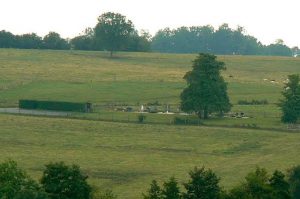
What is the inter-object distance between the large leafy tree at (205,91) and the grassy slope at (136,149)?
25.6ft

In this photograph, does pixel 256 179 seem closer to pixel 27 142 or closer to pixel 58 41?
pixel 27 142

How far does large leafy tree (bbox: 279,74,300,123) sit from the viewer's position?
8475cm

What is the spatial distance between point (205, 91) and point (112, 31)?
71.7 metres

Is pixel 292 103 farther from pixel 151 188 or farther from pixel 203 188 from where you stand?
pixel 151 188

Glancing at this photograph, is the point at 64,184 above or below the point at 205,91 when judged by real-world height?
below

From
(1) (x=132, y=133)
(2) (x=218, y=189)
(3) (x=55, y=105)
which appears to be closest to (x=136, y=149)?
(1) (x=132, y=133)

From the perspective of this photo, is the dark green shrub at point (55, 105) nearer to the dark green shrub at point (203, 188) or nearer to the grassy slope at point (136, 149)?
the grassy slope at point (136, 149)

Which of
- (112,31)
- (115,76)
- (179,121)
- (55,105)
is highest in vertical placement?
(112,31)

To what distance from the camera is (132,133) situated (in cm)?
7775

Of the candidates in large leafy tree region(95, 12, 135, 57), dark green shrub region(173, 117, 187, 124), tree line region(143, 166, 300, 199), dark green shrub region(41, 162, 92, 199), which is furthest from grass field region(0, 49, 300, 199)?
large leafy tree region(95, 12, 135, 57)

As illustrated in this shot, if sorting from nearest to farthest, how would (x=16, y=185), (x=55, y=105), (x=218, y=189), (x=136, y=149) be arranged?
(x=16, y=185) < (x=218, y=189) < (x=136, y=149) < (x=55, y=105)

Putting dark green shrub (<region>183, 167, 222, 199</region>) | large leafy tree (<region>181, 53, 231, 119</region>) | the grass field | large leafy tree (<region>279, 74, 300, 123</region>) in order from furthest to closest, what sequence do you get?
large leafy tree (<region>181, 53, 231, 119</region>), large leafy tree (<region>279, 74, 300, 123</region>), the grass field, dark green shrub (<region>183, 167, 222, 199</region>)

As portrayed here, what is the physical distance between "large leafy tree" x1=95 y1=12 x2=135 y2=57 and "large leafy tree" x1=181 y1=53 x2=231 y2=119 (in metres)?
66.2

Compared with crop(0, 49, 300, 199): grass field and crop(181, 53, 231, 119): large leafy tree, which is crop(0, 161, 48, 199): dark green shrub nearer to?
crop(0, 49, 300, 199): grass field
